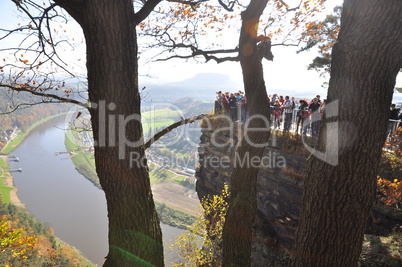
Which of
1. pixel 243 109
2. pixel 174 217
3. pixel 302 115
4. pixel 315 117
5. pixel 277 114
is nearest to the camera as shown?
pixel 315 117

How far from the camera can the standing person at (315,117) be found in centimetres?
896

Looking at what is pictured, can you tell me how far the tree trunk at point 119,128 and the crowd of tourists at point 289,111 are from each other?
572 cm

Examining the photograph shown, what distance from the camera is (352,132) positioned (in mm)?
2365

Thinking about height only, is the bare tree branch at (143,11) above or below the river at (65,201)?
above

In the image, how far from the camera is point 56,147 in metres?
87.8

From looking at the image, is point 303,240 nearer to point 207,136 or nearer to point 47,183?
point 207,136

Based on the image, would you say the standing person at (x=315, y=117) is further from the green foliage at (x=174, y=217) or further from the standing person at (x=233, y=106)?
the green foliage at (x=174, y=217)

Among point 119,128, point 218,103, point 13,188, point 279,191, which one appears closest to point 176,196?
point 13,188

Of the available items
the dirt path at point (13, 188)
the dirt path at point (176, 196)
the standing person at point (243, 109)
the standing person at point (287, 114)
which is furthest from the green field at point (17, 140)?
the standing person at point (287, 114)

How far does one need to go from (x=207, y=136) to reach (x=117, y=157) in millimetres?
11599

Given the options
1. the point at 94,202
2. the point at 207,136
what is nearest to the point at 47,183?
the point at 94,202

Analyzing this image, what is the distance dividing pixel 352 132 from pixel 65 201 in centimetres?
6436

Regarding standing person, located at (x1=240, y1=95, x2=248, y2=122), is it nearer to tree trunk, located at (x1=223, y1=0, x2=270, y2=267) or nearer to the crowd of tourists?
the crowd of tourists

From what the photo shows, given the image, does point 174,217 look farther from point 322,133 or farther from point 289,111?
point 322,133
